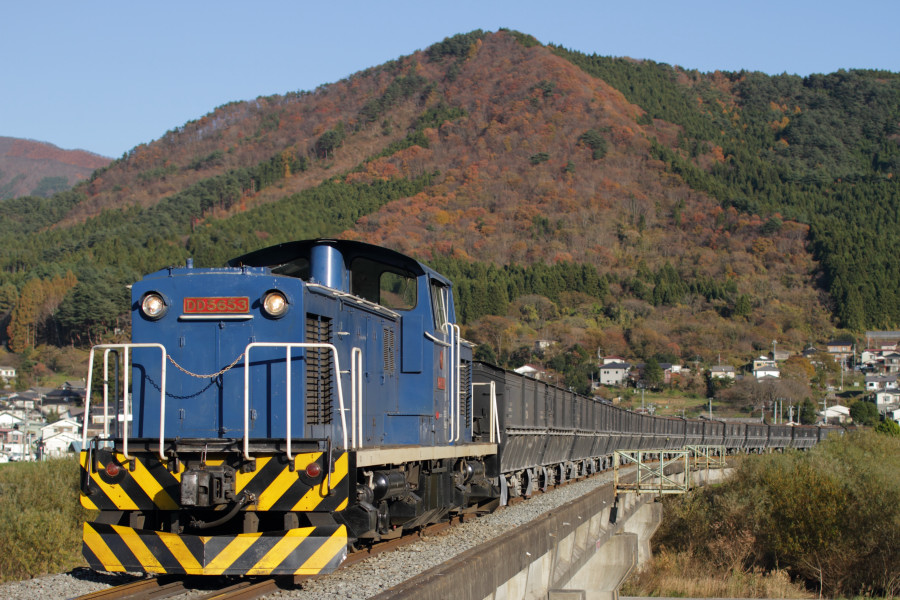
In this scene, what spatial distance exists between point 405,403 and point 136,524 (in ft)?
12.7

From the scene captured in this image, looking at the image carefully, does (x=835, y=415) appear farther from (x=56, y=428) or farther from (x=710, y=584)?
(x=710, y=584)

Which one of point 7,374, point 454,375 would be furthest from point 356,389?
point 7,374

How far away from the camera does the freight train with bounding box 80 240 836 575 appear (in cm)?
855

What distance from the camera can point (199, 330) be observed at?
9.48 metres

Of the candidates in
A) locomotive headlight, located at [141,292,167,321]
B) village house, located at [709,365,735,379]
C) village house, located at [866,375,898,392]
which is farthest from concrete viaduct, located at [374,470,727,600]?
village house, located at [866,375,898,392]

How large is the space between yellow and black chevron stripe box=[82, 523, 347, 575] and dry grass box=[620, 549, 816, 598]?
21703 millimetres

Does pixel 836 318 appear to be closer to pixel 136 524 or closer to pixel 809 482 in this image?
pixel 809 482

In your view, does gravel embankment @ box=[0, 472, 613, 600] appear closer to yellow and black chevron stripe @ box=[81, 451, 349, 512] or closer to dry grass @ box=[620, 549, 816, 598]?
yellow and black chevron stripe @ box=[81, 451, 349, 512]

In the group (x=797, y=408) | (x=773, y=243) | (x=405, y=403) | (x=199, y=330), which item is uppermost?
(x=773, y=243)

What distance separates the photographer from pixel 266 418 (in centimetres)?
924

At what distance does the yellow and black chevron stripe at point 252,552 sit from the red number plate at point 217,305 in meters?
2.26

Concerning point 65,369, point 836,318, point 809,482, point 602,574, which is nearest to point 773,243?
point 836,318

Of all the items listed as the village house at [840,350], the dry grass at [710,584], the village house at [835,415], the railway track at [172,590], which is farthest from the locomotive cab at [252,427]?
the village house at [840,350]

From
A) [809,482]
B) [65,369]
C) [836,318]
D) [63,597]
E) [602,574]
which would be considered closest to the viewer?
[63,597]
